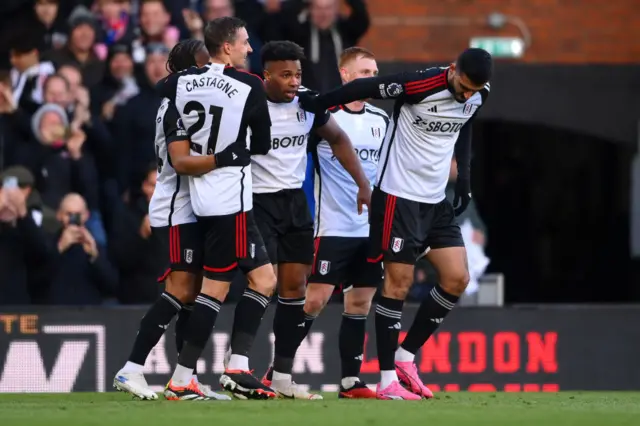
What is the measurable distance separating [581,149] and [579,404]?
32.3 ft

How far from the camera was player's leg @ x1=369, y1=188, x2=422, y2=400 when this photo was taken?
379 inches

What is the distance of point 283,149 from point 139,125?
4.68 m

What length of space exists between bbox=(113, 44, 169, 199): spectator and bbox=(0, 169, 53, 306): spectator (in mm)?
1170

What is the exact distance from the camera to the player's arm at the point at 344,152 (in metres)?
9.62

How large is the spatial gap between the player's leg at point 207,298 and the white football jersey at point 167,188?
0.93ft

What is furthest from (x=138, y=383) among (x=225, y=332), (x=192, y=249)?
(x=225, y=332)

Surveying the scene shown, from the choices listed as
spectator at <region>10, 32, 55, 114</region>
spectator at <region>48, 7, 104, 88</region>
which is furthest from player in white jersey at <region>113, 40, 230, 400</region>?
spectator at <region>48, 7, 104, 88</region>

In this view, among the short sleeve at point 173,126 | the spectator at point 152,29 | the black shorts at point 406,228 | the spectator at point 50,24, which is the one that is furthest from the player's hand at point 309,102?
the spectator at point 50,24

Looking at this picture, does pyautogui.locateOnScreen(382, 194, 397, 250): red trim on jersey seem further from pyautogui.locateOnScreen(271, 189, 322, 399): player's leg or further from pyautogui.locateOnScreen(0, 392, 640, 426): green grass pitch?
pyautogui.locateOnScreen(0, 392, 640, 426): green grass pitch

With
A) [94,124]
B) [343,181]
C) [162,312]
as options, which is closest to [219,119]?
[162,312]

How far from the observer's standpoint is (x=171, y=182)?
9406 mm

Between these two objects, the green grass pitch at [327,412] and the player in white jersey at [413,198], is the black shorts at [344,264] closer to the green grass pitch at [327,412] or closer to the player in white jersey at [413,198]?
the player in white jersey at [413,198]

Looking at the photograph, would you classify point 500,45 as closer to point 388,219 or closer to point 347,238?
point 347,238

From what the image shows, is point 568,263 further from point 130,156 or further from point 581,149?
point 130,156
